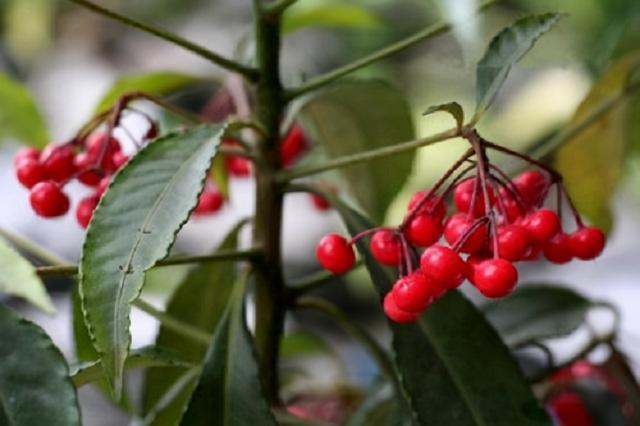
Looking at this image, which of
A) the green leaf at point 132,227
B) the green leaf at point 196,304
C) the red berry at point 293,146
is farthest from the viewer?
the red berry at point 293,146

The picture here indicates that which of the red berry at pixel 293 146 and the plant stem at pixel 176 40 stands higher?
the red berry at pixel 293 146

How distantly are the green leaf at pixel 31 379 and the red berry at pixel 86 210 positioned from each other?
0.12 meters

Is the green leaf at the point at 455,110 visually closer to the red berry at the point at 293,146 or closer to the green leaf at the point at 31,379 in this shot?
the green leaf at the point at 31,379

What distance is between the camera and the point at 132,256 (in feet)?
1.62

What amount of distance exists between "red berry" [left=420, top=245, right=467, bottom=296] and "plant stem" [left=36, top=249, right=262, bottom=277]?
13 cm

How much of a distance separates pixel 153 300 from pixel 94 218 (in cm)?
134

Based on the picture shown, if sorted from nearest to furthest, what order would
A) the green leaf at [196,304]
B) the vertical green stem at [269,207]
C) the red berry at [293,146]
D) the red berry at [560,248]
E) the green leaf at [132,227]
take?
the green leaf at [132,227]
the red berry at [560,248]
the vertical green stem at [269,207]
the green leaf at [196,304]
the red berry at [293,146]

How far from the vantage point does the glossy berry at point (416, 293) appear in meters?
0.52

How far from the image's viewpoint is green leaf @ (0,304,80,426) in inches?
19.4

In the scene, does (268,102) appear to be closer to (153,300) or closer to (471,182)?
(471,182)

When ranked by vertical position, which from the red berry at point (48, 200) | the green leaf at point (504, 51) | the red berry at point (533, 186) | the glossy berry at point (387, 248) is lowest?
the glossy berry at point (387, 248)

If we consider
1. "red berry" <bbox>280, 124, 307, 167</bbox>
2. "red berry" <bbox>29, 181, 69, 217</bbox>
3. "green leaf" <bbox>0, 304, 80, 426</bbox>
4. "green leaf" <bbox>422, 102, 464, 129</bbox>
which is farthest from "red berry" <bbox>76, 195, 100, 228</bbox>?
"red berry" <bbox>280, 124, 307, 167</bbox>

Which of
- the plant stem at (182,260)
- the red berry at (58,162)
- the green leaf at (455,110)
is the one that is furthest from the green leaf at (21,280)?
the green leaf at (455,110)

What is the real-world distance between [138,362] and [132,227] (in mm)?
121
